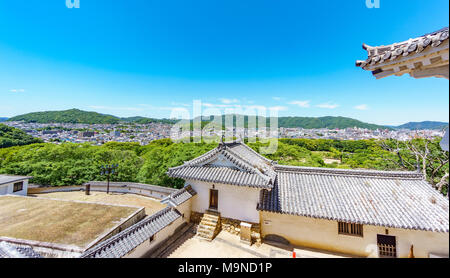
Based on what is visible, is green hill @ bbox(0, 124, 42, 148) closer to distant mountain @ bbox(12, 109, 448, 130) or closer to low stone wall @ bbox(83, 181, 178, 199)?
distant mountain @ bbox(12, 109, 448, 130)

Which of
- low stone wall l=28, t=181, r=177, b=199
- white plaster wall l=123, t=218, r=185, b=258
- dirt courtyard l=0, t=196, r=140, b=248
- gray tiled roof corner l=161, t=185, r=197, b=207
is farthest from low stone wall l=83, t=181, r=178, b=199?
white plaster wall l=123, t=218, r=185, b=258

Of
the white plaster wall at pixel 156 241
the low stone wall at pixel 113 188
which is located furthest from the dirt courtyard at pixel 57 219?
the low stone wall at pixel 113 188

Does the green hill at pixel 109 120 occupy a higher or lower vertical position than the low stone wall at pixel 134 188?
higher

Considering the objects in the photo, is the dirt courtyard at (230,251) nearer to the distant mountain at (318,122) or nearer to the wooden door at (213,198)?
the wooden door at (213,198)

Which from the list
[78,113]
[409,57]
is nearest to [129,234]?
[409,57]

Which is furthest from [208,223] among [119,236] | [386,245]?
[386,245]
